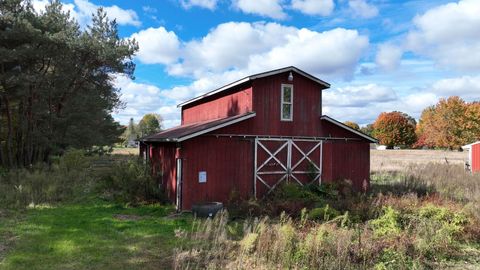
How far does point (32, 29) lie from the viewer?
1905 centimetres

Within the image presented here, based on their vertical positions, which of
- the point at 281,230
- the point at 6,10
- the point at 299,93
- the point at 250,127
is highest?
the point at 6,10

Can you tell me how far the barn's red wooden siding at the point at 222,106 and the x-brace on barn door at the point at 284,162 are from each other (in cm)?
168

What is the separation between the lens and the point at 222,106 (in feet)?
57.0

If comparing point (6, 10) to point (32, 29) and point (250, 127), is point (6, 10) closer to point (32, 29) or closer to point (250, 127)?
point (32, 29)

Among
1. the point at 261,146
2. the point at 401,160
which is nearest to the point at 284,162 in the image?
the point at 261,146

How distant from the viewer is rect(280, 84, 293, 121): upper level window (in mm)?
15367

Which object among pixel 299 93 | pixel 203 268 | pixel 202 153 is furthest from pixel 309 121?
pixel 203 268

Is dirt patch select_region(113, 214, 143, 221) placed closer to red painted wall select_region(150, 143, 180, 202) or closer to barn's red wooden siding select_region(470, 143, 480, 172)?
red painted wall select_region(150, 143, 180, 202)

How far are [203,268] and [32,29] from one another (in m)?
17.0

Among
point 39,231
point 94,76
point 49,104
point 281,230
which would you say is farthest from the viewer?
point 94,76

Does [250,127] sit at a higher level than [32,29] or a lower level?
lower

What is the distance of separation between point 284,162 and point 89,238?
8107mm

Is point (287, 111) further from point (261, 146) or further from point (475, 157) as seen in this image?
point (475, 157)

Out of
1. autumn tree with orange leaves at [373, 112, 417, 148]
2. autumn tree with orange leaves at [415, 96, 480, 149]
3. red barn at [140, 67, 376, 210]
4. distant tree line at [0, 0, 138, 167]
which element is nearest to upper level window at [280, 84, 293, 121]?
red barn at [140, 67, 376, 210]
